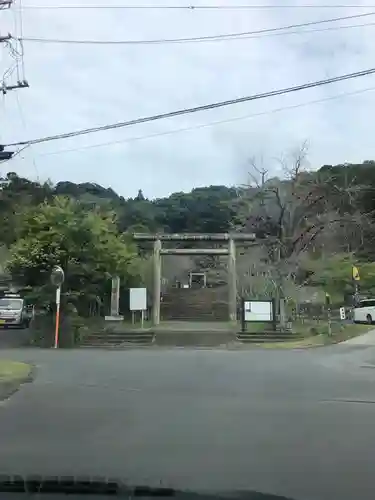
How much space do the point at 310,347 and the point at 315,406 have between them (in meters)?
14.7

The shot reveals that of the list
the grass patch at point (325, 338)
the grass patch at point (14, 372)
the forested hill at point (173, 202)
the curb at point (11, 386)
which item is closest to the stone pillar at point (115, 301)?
the forested hill at point (173, 202)

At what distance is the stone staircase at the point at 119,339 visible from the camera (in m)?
27.7

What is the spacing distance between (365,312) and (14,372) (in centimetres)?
2853

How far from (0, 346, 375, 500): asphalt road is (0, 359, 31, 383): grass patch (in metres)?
0.41

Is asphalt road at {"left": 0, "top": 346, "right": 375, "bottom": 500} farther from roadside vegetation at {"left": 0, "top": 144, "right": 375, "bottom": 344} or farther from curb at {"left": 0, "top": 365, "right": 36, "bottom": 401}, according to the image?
roadside vegetation at {"left": 0, "top": 144, "right": 375, "bottom": 344}

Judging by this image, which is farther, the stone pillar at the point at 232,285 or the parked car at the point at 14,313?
the stone pillar at the point at 232,285

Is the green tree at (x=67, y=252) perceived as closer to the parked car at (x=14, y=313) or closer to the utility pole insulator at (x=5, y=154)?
the parked car at (x=14, y=313)

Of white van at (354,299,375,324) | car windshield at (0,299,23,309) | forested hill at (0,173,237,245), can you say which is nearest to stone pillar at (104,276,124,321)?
car windshield at (0,299,23,309)

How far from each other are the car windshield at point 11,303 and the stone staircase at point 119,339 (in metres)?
7.54

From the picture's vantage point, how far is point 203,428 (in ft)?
27.6

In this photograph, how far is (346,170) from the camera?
53.3m

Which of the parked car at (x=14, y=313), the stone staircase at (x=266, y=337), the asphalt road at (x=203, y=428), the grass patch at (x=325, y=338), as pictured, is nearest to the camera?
the asphalt road at (x=203, y=428)

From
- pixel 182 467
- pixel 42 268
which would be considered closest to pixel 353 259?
pixel 42 268

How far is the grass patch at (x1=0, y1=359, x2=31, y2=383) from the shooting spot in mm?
12984
